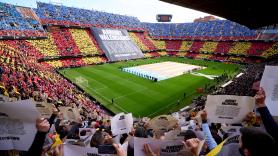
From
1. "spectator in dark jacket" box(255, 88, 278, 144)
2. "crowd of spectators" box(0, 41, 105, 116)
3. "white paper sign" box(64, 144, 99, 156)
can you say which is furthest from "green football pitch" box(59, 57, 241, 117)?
"spectator in dark jacket" box(255, 88, 278, 144)

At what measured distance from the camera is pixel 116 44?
6862 cm

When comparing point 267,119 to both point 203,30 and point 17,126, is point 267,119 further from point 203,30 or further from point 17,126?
point 203,30

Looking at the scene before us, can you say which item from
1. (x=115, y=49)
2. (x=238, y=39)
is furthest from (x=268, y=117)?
(x=238, y=39)

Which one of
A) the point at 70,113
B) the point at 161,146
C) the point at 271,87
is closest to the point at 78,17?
the point at 70,113

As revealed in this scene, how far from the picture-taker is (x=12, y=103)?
4410 millimetres

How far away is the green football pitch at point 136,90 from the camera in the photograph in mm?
29375

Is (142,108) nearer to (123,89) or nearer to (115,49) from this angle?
(123,89)

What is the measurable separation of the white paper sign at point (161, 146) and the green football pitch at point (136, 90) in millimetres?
22762

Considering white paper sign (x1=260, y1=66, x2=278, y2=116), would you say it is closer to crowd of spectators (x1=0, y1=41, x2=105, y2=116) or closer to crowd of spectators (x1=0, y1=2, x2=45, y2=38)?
crowd of spectators (x1=0, y1=41, x2=105, y2=116)

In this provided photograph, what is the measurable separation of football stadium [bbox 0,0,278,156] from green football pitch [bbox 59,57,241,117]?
155 millimetres

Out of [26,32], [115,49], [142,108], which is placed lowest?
[142,108]

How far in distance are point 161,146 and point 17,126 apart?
2.98 metres

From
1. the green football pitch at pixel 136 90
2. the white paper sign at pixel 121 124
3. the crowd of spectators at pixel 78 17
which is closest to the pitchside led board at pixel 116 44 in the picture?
the crowd of spectators at pixel 78 17

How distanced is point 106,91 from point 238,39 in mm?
56661
